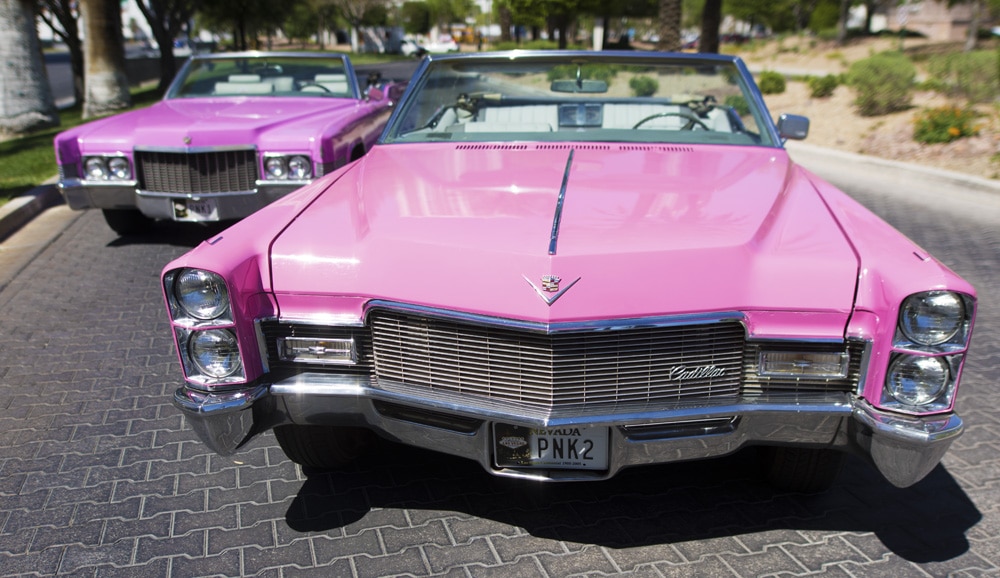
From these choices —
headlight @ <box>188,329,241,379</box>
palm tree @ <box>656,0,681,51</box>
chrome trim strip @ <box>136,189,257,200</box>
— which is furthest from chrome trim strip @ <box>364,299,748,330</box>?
palm tree @ <box>656,0,681,51</box>

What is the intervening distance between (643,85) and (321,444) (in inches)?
133

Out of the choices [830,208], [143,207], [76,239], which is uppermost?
[830,208]

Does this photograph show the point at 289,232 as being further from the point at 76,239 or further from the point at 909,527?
the point at 76,239

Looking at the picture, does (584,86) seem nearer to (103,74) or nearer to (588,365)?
(588,365)

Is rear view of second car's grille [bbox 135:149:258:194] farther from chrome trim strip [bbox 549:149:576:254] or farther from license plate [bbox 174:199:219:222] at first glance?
chrome trim strip [bbox 549:149:576:254]

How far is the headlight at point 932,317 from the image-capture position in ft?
8.23

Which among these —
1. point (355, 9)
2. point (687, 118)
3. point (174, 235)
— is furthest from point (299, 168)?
point (355, 9)

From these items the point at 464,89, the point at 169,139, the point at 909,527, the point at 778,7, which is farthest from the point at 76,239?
the point at 778,7

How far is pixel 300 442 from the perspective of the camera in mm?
3234

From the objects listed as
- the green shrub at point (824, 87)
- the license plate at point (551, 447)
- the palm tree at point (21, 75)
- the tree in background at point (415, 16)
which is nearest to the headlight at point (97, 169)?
the license plate at point (551, 447)

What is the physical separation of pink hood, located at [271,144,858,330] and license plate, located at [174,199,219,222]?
3.38m

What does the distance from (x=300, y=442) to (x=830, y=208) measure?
218cm

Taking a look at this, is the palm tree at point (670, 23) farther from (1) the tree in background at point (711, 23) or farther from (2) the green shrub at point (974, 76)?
(2) the green shrub at point (974, 76)

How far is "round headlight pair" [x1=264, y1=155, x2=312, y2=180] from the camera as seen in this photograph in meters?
6.42
